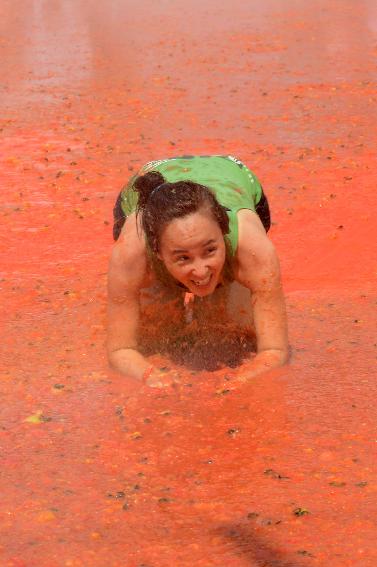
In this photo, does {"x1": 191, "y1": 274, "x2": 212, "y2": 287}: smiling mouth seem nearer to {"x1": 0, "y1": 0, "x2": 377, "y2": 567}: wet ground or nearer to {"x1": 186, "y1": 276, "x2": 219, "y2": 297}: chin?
{"x1": 186, "y1": 276, "x2": 219, "y2": 297}: chin

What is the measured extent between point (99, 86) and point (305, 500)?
836 cm

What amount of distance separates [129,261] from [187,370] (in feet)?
2.32

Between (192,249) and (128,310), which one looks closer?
(192,249)

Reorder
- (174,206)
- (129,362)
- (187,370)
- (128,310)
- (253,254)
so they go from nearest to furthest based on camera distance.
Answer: (174,206) < (253,254) < (128,310) < (129,362) < (187,370)

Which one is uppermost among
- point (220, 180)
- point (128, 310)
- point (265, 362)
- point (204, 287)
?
point (220, 180)

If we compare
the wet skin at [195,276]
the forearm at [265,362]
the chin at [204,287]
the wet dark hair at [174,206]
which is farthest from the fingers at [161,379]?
the wet dark hair at [174,206]

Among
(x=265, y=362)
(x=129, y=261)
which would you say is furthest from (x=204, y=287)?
(x=265, y=362)

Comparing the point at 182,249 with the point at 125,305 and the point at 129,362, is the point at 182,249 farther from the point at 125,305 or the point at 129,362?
the point at 129,362

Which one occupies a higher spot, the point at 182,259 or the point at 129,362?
the point at 182,259

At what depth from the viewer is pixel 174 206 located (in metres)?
4.71

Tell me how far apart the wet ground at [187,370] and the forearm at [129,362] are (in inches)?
3.9

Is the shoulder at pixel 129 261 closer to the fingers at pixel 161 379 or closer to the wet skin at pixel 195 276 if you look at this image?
the wet skin at pixel 195 276

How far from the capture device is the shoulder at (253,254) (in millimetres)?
4918

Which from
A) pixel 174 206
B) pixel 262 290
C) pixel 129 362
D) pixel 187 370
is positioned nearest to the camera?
pixel 174 206
